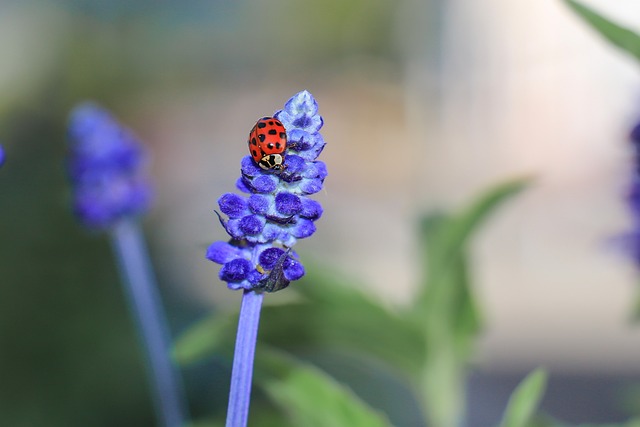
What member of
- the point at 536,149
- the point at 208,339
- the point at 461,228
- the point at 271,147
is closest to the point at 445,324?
the point at 461,228

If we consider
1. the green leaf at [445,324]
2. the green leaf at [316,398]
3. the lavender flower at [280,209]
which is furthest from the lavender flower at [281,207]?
the green leaf at [445,324]

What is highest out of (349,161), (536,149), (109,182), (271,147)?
(349,161)

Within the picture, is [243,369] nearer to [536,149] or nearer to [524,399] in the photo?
[524,399]

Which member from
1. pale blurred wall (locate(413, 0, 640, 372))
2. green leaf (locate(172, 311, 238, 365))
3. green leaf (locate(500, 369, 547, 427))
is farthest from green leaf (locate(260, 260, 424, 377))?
pale blurred wall (locate(413, 0, 640, 372))

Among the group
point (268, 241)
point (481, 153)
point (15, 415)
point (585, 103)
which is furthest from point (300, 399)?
point (481, 153)

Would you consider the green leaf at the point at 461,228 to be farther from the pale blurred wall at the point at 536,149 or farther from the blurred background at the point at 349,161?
the pale blurred wall at the point at 536,149

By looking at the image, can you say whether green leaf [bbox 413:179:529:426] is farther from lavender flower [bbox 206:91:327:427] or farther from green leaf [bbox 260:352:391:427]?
lavender flower [bbox 206:91:327:427]

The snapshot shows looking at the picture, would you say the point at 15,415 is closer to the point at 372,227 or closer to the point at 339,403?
the point at 339,403
